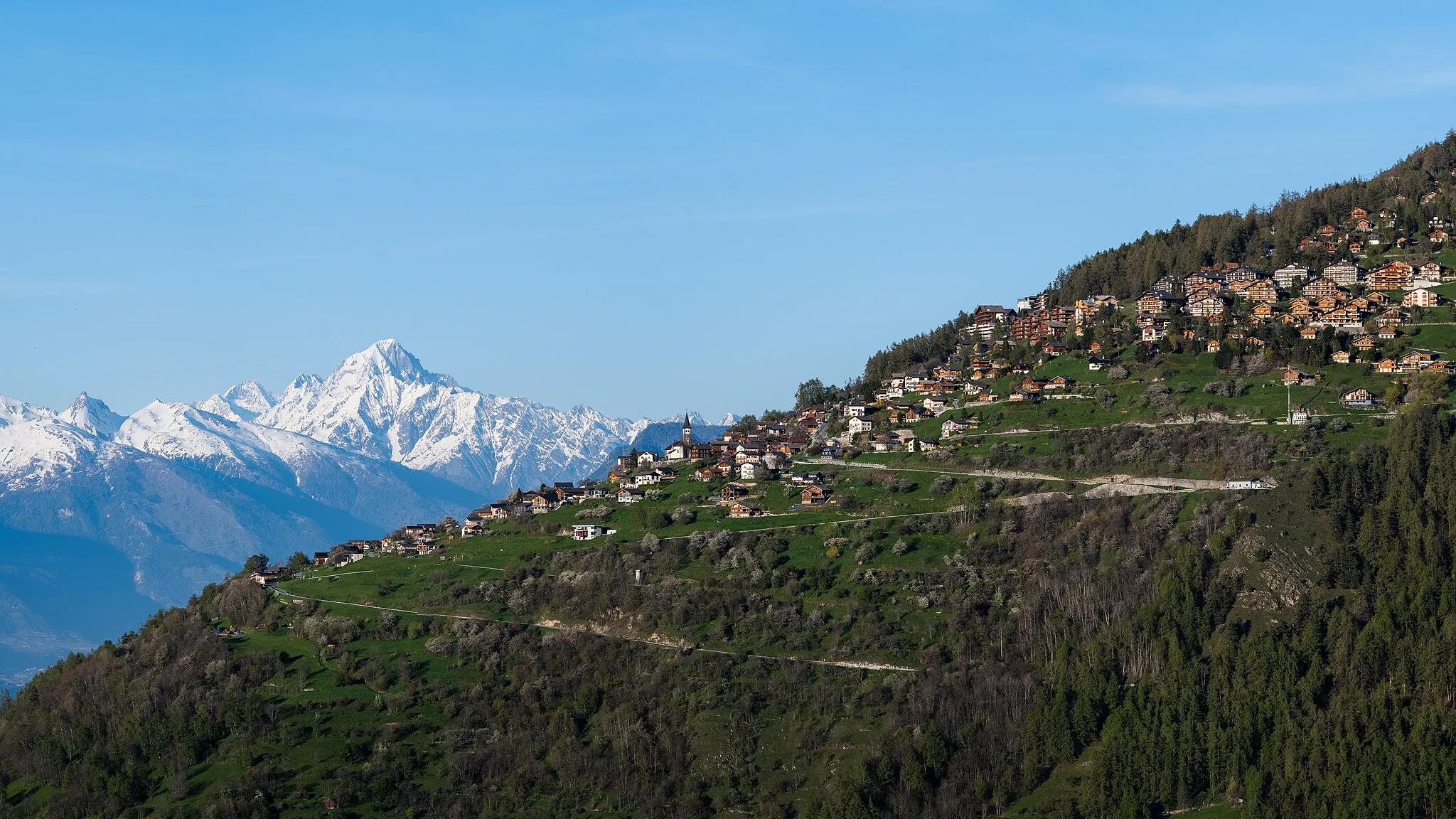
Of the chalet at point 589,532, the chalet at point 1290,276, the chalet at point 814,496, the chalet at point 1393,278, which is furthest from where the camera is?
the chalet at point 1290,276

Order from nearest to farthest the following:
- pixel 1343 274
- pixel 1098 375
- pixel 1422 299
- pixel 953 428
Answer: pixel 953 428 < pixel 1098 375 < pixel 1422 299 < pixel 1343 274

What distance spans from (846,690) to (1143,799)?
2434 centimetres

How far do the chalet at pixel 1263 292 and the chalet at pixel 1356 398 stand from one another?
109 ft

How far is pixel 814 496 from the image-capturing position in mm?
152625

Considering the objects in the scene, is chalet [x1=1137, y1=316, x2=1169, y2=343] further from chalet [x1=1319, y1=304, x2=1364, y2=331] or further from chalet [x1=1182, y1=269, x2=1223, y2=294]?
chalet [x1=1319, y1=304, x2=1364, y2=331]

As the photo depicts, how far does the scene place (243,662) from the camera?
137625 mm

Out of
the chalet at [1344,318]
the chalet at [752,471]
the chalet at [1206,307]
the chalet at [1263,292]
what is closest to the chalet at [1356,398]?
the chalet at [1344,318]

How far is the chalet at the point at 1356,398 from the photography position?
146125mm

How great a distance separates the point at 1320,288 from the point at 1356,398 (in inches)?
1391

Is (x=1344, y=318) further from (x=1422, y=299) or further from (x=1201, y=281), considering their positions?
(x=1201, y=281)

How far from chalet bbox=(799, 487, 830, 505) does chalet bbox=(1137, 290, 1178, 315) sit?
5104cm

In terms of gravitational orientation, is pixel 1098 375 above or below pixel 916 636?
above

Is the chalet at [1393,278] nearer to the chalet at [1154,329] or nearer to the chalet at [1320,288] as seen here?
the chalet at [1320,288]

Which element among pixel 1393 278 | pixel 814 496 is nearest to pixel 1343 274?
pixel 1393 278
